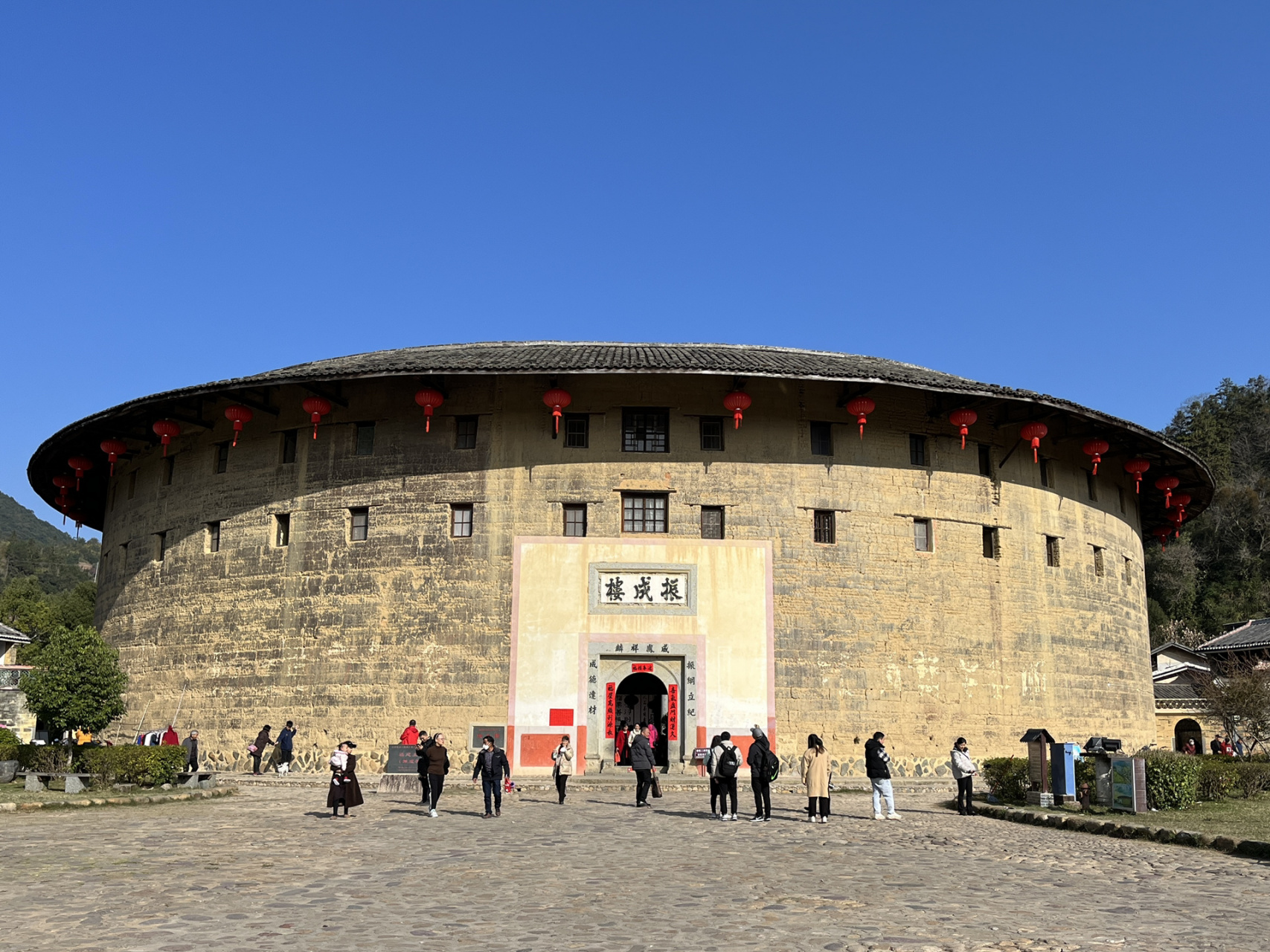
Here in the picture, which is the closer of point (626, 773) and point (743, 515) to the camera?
point (626, 773)

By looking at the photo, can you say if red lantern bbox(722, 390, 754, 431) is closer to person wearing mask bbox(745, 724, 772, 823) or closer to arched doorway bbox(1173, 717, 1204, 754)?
person wearing mask bbox(745, 724, 772, 823)

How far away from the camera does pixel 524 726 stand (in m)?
19.9

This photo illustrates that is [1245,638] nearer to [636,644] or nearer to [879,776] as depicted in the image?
Answer: [636,644]

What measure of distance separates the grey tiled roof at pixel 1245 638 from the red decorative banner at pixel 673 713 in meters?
29.6

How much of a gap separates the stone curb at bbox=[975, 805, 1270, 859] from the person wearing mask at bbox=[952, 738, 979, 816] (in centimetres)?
24

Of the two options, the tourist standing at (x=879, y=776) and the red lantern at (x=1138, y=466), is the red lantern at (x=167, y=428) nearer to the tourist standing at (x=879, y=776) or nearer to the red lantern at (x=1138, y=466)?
the tourist standing at (x=879, y=776)

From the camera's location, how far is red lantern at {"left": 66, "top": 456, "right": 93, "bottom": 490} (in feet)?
85.2

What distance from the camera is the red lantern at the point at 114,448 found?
79.2ft

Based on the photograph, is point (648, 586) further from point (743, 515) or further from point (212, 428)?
point (212, 428)

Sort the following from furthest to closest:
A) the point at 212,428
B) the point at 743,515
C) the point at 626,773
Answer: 1. the point at 212,428
2. the point at 743,515
3. the point at 626,773

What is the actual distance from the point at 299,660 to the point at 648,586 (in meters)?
7.25

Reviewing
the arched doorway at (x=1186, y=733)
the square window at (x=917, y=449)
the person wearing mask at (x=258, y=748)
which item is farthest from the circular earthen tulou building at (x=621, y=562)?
Result: the arched doorway at (x=1186, y=733)

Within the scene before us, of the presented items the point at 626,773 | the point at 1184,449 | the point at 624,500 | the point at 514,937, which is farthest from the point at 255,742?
the point at 1184,449

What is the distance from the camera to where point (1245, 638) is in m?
41.3
